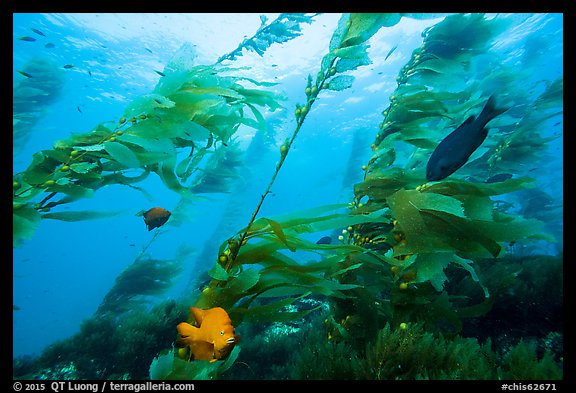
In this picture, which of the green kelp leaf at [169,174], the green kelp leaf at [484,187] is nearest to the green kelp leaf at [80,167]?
the green kelp leaf at [169,174]

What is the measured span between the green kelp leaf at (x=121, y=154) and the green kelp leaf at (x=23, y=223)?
0.57 m

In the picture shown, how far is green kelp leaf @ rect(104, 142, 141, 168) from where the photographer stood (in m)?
1.84

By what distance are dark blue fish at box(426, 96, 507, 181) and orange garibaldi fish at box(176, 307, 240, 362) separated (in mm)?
1568

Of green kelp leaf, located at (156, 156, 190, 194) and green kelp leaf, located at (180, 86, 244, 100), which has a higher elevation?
green kelp leaf, located at (180, 86, 244, 100)

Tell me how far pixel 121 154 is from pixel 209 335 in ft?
4.79

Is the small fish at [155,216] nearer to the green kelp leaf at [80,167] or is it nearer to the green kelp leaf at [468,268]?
the green kelp leaf at [80,167]

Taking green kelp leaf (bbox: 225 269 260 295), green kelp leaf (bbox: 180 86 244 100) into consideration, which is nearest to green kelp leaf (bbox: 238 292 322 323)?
green kelp leaf (bbox: 225 269 260 295)

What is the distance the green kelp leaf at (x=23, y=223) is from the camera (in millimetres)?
1471

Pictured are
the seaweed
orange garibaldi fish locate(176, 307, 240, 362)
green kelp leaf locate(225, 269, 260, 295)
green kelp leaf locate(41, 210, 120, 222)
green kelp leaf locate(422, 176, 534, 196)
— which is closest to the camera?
orange garibaldi fish locate(176, 307, 240, 362)

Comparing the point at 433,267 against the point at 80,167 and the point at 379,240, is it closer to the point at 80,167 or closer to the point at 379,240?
the point at 379,240

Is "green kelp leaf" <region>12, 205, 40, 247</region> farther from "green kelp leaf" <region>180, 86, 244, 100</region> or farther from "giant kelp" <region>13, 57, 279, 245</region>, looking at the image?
"green kelp leaf" <region>180, 86, 244, 100</region>

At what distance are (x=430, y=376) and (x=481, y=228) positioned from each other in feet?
2.99

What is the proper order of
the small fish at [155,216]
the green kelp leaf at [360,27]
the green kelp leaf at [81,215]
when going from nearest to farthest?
1. the green kelp leaf at [360,27]
2. the green kelp leaf at [81,215]
3. the small fish at [155,216]

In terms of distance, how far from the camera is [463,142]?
1527mm
